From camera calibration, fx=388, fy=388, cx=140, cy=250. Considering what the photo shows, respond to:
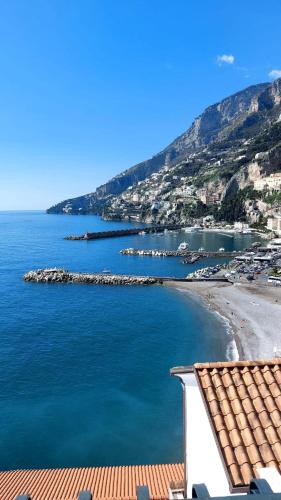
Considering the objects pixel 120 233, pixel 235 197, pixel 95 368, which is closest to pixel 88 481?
pixel 95 368

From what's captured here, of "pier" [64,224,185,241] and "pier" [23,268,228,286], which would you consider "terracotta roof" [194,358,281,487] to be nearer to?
"pier" [23,268,228,286]

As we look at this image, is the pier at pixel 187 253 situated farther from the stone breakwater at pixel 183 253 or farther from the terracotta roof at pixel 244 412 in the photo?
the terracotta roof at pixel 244 412

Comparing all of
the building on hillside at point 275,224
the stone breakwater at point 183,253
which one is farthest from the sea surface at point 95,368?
the building on hillside at point 275,224

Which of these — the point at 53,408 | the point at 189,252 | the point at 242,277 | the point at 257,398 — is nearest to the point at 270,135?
the point at 189,252

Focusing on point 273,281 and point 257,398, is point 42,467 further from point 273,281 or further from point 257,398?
point 273,281

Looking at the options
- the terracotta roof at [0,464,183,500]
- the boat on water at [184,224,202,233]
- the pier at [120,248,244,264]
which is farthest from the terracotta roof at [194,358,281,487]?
the boat on water at [184,224,202,233]

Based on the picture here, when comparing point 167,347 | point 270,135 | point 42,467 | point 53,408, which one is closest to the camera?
point 42,467

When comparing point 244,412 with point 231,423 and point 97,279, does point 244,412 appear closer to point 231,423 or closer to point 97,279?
point 231,423
